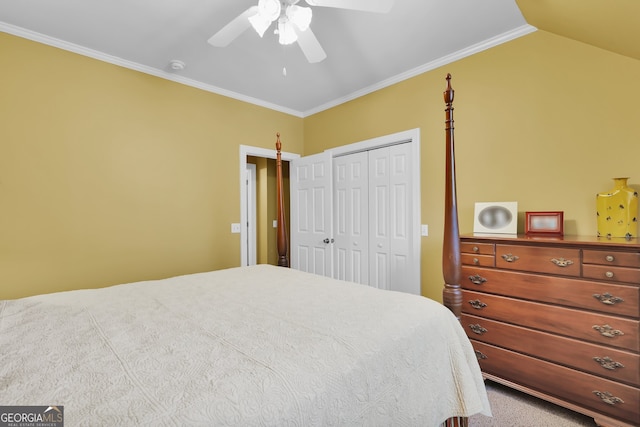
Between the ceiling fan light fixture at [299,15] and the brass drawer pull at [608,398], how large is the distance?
2648 mm

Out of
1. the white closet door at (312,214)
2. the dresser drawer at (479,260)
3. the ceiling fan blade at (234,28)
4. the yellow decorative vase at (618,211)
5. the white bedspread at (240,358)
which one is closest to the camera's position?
the white bedspread at (240,358)

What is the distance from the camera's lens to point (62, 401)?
672 mm

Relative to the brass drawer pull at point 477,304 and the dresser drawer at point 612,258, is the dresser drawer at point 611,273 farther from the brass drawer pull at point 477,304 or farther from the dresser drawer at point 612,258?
the brass drawer pull at point 477,304

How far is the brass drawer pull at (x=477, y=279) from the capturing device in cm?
205

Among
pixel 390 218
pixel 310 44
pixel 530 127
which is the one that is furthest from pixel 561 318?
pixel 310 44

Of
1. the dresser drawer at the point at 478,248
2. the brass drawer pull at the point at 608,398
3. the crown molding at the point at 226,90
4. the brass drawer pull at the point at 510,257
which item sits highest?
the crown molding at the point at 226,90

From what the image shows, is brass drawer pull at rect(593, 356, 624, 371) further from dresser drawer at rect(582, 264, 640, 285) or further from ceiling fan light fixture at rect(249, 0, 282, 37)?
ceiling fan light fixture at rect(249, 0, 282, 37)

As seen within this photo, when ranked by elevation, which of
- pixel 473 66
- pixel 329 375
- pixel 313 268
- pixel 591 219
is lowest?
pixel 313 268

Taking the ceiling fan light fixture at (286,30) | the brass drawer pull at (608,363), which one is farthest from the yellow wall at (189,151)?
the ceiling fan light fixture at (286,30)

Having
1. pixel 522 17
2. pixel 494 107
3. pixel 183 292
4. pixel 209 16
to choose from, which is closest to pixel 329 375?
pixel 183 292

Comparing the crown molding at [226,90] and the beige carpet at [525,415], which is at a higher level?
the crown molding at [226,90]

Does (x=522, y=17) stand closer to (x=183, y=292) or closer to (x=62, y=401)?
(x=183, y=292)

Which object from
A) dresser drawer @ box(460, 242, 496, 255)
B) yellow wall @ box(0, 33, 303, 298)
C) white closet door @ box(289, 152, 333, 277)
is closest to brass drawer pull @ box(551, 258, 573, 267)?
dresser drawer @ box(460, 242, 496, 255)

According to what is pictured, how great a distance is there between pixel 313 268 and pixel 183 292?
91.0 inches
